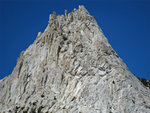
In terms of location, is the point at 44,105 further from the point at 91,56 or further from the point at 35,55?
the point at 35,55

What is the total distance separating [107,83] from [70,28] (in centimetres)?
2080

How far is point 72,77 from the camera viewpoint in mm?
42531

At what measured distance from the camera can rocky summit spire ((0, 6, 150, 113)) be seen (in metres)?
36.3

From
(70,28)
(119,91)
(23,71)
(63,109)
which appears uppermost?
(70,28)

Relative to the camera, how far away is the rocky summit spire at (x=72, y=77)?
119 feet

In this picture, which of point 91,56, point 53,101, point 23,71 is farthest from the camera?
point 23,71

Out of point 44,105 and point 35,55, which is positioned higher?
point 35,55

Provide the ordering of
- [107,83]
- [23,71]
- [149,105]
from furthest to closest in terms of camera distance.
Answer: [23,71], [107,83], [149,105]

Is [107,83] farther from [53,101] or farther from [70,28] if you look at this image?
[70,28]

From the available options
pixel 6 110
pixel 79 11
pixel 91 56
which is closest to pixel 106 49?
pixel 91 56

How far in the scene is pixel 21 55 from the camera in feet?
195

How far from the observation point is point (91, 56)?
44.2 m

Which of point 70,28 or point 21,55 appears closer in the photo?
point 70,28

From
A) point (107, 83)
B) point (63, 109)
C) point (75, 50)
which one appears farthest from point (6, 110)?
point (107, 83)
